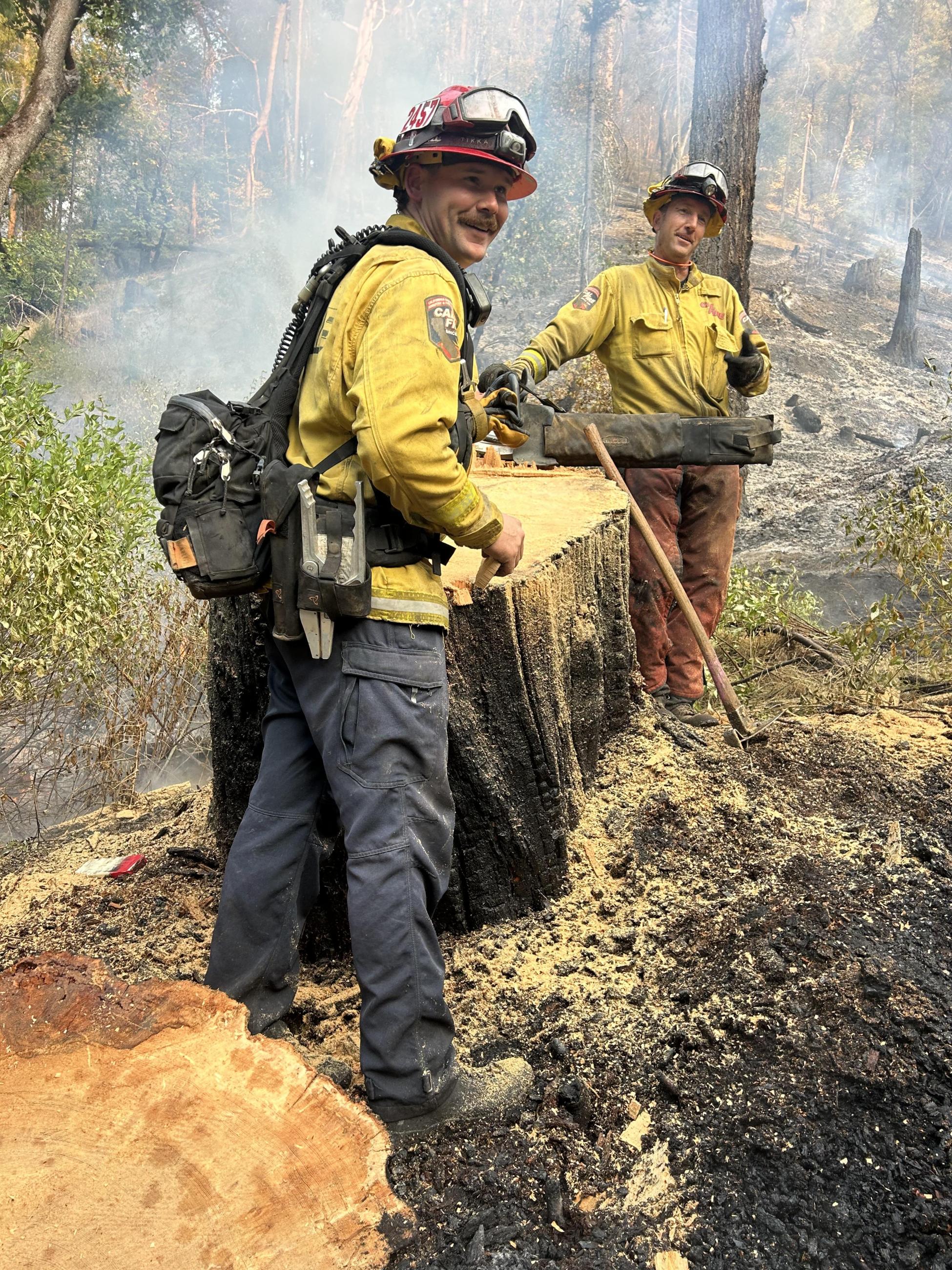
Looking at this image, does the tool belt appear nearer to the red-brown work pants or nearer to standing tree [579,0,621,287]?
the red-brown work pants

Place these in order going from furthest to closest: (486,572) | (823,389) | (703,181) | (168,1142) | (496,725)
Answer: (823,389) < (703,181) < (496,725) < (486,572) < (168,1142)

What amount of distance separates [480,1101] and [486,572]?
3.90 ft

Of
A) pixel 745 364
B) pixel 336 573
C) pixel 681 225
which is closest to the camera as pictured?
pixel 336 573

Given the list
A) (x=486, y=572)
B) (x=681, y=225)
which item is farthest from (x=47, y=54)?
(x=486, y=572)

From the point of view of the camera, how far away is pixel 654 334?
4355mm

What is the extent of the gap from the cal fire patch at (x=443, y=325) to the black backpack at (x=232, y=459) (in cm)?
16

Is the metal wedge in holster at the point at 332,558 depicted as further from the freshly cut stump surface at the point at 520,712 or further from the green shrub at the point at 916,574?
the green shrub at the point at 916,574

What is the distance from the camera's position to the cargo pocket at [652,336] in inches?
171

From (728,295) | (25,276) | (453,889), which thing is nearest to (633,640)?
(453,889)

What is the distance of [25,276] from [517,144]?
2003 cm

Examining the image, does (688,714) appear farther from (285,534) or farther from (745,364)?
(285,534)

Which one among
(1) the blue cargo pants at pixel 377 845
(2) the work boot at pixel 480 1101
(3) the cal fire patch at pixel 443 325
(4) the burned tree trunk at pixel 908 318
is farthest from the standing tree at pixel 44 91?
(4) the burned tree trunk at pixel 908 318

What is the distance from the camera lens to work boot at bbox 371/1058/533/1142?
193 centimetres

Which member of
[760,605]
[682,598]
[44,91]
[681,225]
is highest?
[44,91]
